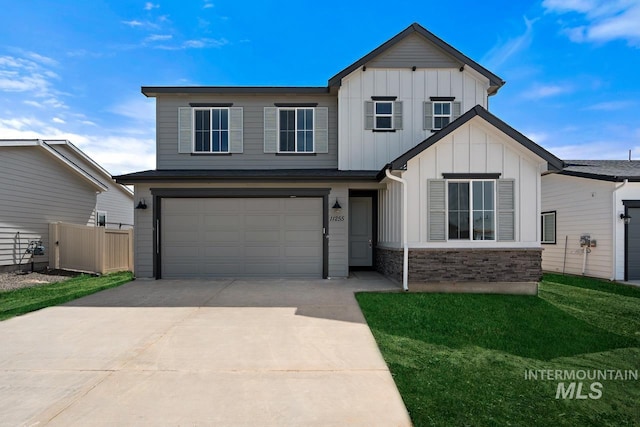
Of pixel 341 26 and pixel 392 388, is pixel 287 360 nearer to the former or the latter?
pixel 392 388

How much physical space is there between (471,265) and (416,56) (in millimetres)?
6893

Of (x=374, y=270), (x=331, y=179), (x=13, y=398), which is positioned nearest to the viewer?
(x=13, y=398)

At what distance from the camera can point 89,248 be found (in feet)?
41.8

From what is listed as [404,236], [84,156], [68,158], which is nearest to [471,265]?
[404,236]

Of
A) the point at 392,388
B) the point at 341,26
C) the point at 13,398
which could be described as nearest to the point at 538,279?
the point at 392,388

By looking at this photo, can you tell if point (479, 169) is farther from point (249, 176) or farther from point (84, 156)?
point (84, 156)

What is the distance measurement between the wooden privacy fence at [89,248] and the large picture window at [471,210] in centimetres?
1140

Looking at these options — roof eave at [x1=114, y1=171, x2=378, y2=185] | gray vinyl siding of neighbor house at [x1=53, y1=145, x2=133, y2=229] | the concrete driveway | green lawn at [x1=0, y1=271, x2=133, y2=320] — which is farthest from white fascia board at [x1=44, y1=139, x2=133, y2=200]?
the concrete driveway

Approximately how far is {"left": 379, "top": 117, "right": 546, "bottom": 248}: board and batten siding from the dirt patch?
11.1 m

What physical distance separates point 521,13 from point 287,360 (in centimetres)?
1259

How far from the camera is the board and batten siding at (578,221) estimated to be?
11.2 metres

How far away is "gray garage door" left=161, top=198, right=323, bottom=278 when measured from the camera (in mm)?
10766

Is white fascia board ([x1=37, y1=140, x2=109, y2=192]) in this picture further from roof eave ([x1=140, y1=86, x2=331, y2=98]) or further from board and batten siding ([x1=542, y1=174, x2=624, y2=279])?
board and batten siding ([x1=542, y1=174, x2=624, y2=279])

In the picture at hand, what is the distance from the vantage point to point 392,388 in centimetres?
383
